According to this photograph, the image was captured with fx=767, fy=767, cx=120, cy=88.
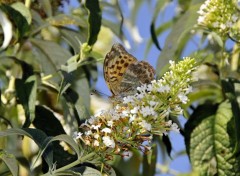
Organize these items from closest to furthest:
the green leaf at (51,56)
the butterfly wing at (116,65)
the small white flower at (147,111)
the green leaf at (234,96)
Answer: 1. the small white flower at (147,111)
2. the butterfly wing at (116,65)
3. the green leaf at (234,96)
4. the green leaf at (51,56)

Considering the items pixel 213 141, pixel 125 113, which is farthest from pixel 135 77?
pixel 213 141

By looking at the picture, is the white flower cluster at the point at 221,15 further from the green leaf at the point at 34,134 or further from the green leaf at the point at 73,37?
the green leaf at the point at 34,134

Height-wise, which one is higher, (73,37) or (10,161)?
(73,37)

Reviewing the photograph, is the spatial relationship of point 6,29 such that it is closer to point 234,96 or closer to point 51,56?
point 51,56

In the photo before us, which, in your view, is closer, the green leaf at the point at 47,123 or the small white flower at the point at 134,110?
the small white flower at the point at 134,110

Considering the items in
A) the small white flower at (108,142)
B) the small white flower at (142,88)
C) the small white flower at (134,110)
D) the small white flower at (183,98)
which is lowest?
the small white flower at (108,142)

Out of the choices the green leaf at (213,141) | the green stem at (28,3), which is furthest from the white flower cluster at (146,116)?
the green stem at (28,3)

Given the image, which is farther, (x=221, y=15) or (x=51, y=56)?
(x=51, y=56)
